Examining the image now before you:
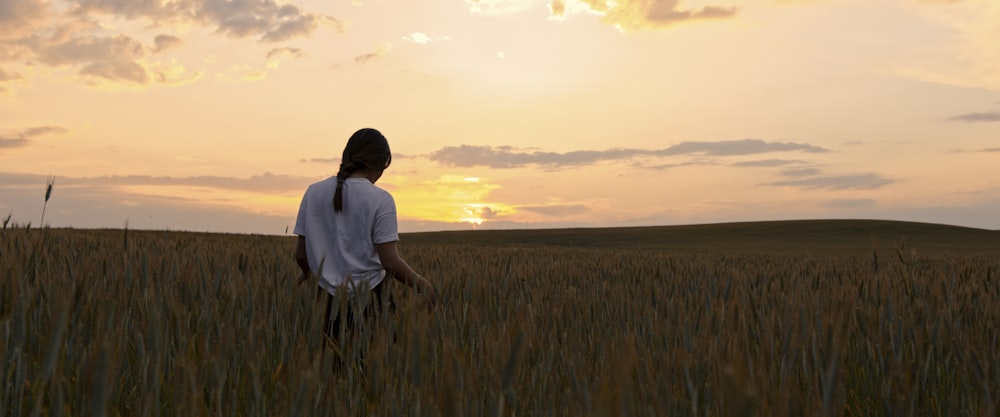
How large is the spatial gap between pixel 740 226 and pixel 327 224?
150ft

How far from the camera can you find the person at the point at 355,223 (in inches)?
146

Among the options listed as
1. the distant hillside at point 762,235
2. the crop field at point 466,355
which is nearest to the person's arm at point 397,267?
the crop field at point 466,355

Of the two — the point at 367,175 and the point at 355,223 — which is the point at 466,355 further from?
the point at 367,175

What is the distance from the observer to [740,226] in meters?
46.3

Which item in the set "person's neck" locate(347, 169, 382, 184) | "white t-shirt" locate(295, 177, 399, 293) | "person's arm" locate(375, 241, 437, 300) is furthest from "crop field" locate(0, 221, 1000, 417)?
"person's neck" locate(347, 169, 382, 184)

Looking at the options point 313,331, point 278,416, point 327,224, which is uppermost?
point 327,224

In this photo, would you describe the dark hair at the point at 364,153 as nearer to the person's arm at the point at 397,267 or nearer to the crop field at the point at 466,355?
the person's arm at the point at 397,267

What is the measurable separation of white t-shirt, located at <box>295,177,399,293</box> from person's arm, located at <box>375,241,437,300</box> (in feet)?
0.14

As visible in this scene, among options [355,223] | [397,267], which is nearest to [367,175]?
[355,223]

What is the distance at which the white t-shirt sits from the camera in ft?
12.2

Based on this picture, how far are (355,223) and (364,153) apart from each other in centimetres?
39

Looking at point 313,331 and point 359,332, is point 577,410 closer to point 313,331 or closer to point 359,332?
point 313,331

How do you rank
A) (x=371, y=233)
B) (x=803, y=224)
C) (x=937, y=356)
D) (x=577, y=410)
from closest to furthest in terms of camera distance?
(x=577, y=410) < (x=937, y=356) < (x=371, y=233) < (x=803, y=224)

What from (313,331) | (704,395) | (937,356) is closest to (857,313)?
(937,356)
